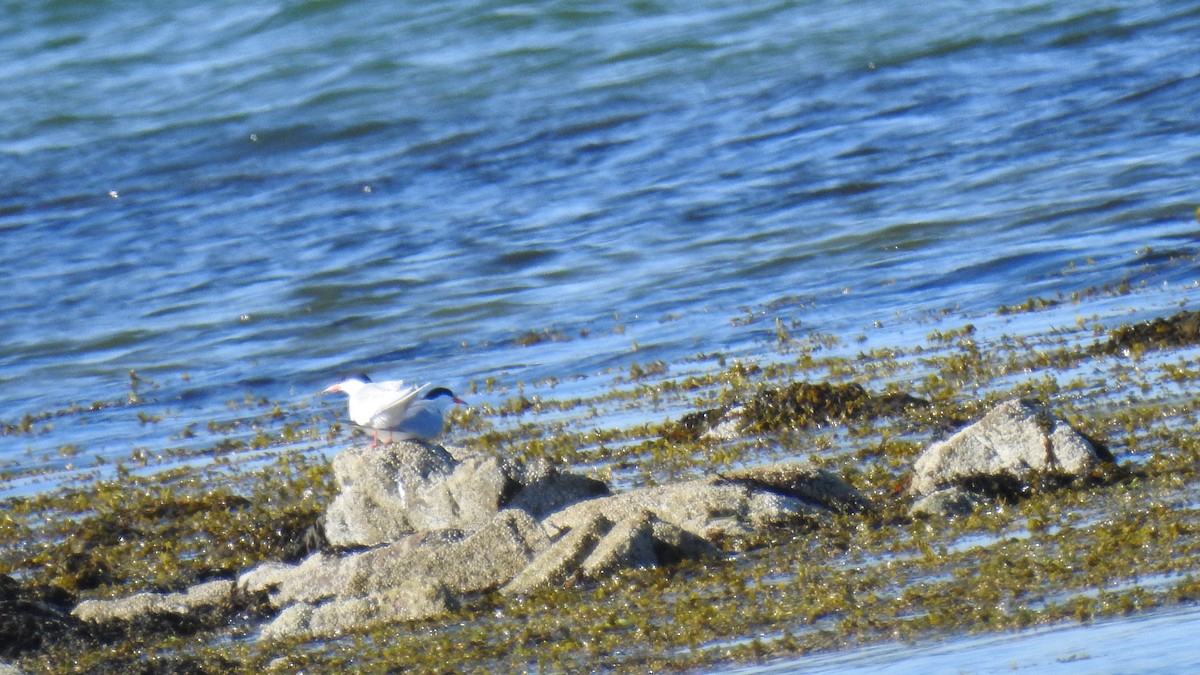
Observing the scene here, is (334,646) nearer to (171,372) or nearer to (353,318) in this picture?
(171,372)

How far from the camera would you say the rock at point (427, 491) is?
755 cm

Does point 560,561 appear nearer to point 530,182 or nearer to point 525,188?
point 525,188

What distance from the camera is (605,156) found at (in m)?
22.5

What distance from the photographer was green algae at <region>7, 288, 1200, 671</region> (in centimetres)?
554

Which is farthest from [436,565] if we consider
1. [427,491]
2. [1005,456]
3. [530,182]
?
[530,182]

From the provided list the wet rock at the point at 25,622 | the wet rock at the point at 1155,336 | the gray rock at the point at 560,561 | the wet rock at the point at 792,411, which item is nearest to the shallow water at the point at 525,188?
the wet rock at the point at 1155,336

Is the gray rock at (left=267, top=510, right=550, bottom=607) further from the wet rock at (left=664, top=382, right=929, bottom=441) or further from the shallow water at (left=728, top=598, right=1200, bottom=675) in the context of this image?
the wet rock at (left=664, top=382, right=929, bottom=441)

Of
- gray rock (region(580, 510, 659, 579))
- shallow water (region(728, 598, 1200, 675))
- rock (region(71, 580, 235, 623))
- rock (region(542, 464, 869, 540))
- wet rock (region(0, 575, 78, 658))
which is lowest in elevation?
rock (region(71, 580, 235, 623))

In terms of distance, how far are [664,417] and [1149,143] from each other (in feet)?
34.7

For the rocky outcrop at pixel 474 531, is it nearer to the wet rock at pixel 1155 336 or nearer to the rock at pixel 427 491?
the rock at pixel 427 491

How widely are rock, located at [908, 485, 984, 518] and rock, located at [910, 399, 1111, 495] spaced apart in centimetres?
18

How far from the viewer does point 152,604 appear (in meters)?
6.99

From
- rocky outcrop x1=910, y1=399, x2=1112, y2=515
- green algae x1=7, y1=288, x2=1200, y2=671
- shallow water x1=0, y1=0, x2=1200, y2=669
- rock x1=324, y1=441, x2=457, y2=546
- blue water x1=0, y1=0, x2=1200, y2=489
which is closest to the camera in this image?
green algae x1=7, y1=288, x2=1200, y2=671

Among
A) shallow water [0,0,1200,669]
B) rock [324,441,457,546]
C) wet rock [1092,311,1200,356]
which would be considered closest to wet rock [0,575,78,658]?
rock [324,441,457,546]
